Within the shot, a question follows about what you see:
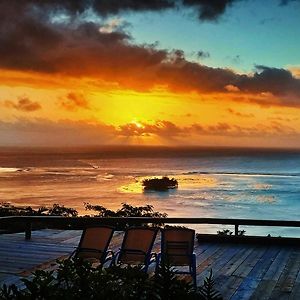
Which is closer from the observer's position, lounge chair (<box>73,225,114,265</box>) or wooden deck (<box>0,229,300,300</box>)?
wooden deck (<box>0,229,300,300</box>)

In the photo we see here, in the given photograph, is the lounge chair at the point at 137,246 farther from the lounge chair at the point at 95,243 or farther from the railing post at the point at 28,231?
the railing post at the point at 28,231

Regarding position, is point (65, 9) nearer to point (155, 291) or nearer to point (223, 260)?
point (223, 260)

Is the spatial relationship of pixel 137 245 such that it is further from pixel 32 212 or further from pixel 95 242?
pixel 32 212

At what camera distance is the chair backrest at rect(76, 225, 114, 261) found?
20.7 feet

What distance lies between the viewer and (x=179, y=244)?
6227 mm

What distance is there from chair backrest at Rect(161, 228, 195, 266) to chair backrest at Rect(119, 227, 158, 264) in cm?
16

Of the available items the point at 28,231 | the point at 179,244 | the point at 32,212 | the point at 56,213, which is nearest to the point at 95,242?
the point at 179,244

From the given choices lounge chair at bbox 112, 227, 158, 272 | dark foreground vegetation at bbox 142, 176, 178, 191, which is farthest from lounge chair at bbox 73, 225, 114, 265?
dark foreground vegetation at bbox 142, 176, 178, 191

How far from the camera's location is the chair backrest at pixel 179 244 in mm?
6160

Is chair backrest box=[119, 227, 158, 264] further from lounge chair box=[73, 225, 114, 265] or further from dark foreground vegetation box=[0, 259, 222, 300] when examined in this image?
dark foreground vegetation box=[0, 259, 222, 300]

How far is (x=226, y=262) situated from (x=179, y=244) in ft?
5.72

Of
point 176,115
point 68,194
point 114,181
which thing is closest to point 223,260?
point 176,115

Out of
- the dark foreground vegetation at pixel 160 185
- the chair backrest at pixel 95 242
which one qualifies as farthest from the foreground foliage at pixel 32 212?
the dark foreground vegetation at pixel 160 185

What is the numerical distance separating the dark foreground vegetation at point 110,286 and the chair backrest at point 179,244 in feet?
12.8
